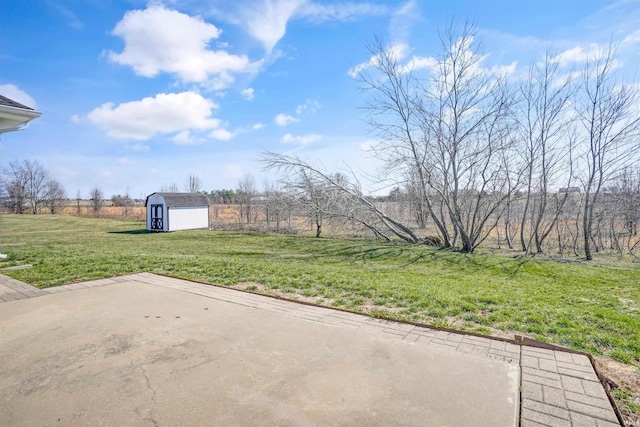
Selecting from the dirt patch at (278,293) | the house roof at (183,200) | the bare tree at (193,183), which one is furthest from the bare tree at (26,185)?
the dirt patch at (278,293)

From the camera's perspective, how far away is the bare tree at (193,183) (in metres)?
33.0

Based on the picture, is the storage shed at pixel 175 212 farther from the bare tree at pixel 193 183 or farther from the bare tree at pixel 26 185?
the bare tree at pixel 26 185

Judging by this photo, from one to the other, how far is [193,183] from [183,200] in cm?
1572

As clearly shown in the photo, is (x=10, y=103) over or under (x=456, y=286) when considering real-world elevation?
over

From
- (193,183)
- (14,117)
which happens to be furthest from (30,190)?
(14,117)

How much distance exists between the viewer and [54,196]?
3234 centimetres

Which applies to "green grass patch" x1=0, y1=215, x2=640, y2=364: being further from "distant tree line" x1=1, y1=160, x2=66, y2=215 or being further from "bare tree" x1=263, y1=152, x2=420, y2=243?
"distant tree line" x1=1, y1=160, x2=66, y2=215

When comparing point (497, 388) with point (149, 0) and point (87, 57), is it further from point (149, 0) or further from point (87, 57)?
point (87, 57)

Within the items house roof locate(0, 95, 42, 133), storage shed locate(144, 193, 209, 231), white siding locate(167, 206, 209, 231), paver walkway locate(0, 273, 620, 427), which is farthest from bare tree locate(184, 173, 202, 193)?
paver walkway locate(0, 273, 620, 427)

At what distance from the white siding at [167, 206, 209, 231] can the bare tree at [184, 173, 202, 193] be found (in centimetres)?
1490

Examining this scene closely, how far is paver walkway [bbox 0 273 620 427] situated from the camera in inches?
69.4

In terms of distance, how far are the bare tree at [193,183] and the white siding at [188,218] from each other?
14.9 metres

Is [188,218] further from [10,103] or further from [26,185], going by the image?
[26,185]

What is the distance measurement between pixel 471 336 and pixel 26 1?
8.18m
